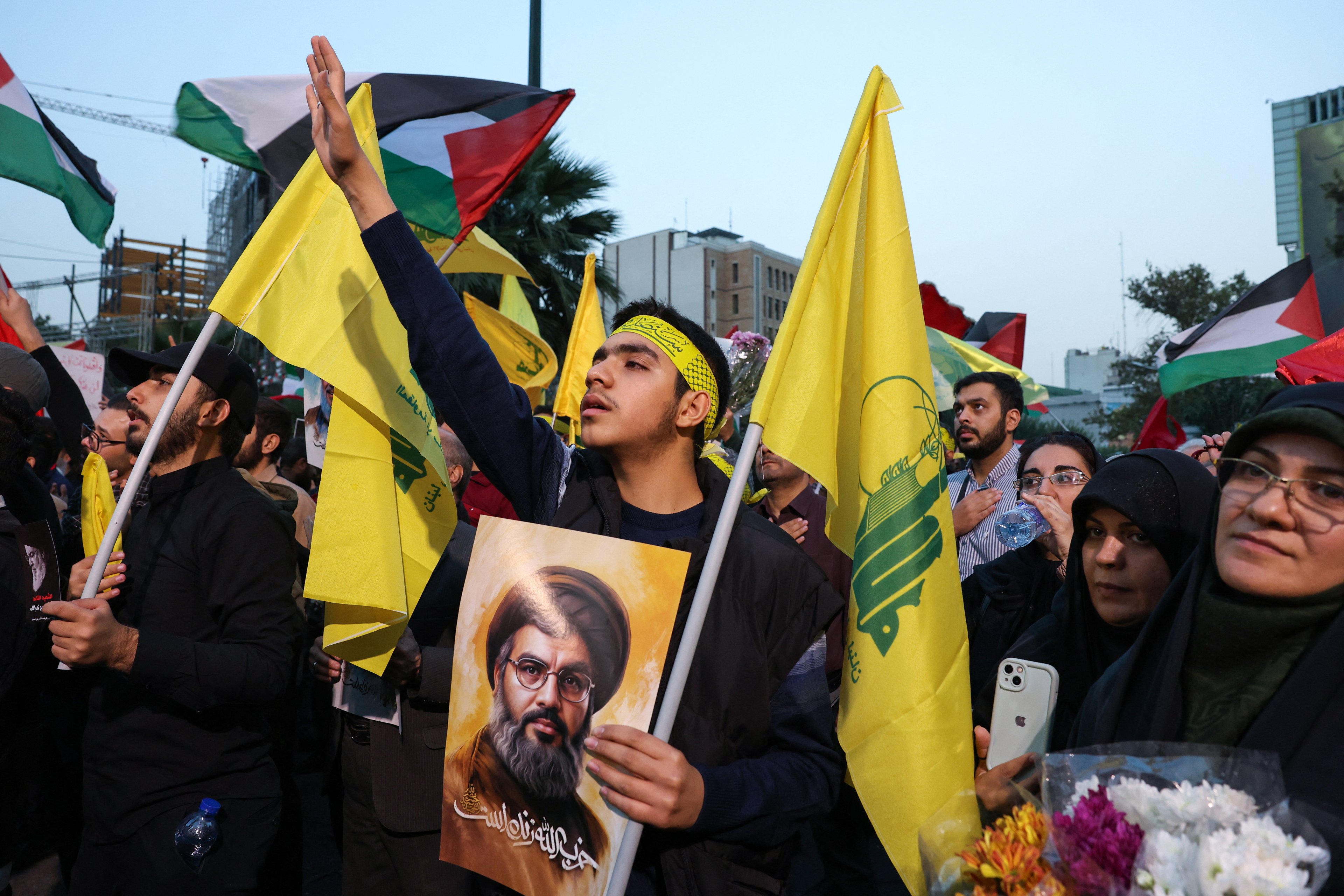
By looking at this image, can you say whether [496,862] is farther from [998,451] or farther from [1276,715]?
[998,451]

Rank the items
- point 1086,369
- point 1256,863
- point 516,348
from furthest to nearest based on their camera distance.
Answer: point 1086,369 → point 516,348 → point 1256,863

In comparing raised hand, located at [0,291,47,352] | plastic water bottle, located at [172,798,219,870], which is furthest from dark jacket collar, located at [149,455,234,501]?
raised hand, located at [0,291,47,352]

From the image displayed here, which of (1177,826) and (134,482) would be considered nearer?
(1177,826)

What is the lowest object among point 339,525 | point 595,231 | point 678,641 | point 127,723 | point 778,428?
point 127,723

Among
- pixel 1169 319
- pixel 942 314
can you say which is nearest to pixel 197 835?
pixel 942 314

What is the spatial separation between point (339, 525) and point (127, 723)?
0.92 meters

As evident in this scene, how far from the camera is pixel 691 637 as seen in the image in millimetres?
1723

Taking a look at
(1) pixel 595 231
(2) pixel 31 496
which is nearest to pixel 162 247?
(1) pixel 595 231

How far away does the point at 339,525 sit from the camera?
2.38m

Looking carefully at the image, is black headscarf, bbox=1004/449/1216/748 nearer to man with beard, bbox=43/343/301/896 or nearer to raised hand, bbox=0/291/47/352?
man with beard, bbox=43/343/301/896

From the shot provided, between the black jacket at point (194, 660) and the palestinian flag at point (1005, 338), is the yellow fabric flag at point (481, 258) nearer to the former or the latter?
the black jacket at point (194, 660)

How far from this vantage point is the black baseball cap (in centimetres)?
298

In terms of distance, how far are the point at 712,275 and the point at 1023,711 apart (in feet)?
275

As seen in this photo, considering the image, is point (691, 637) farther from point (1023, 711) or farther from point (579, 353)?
point (579, 353)
